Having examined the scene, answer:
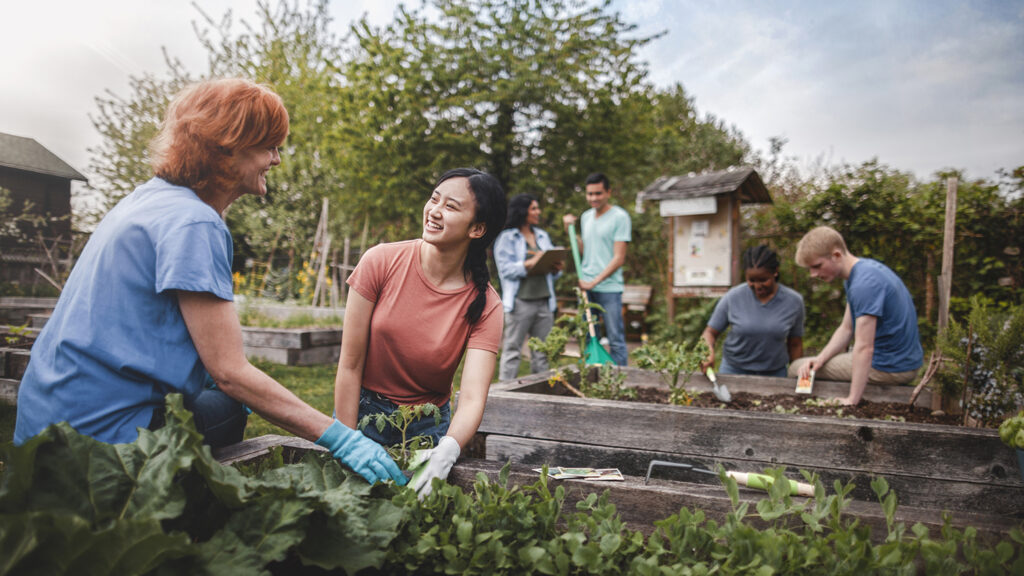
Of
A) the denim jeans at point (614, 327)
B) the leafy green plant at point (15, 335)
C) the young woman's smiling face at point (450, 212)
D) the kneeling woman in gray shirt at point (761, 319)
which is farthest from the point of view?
the denim jeans at point (614, 327)

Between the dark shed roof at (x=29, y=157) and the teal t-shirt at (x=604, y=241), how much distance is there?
3.63 metres

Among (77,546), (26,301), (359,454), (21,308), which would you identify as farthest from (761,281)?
(21,308)

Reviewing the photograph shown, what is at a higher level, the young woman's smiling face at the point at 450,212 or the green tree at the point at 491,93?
the green tree at the point at 491,93

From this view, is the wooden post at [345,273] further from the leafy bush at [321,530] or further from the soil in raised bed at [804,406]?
the leafy bush at [321,530]

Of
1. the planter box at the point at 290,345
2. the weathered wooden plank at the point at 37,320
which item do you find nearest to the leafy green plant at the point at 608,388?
the planter box at the point at 290,345

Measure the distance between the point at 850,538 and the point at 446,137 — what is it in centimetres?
946

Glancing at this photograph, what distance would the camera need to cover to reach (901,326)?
3385mm

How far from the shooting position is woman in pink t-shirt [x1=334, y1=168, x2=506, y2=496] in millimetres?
1889

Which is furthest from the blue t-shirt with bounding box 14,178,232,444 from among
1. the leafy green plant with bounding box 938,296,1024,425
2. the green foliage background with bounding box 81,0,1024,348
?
the green foliage background with bounding box 81,0,1024,348

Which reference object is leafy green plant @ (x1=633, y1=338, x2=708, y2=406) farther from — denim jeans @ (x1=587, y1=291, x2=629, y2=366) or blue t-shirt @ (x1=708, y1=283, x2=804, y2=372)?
denim jeans @ (x1=587, y1=291, x2=629, y2=366)

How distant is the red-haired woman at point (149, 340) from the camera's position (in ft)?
4.10

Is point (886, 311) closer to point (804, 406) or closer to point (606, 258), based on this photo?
point (804, 406)

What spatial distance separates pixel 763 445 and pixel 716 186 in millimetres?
4740

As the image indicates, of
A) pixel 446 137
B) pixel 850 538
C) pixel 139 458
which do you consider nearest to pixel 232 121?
pixel 139 458
